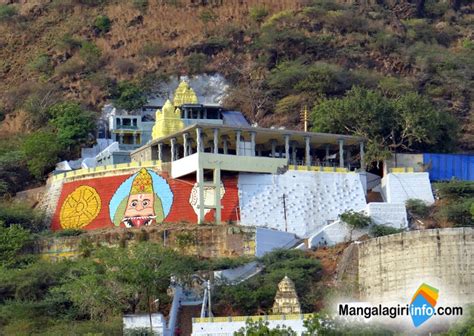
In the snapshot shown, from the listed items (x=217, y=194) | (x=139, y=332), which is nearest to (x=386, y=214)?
(x=217, y=194)

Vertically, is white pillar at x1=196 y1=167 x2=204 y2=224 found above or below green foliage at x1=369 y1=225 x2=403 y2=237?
above

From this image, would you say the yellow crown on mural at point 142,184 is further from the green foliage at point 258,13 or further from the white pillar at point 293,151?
the green foliage at point 258,13

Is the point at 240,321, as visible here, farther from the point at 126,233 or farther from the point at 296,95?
the point at 296,95

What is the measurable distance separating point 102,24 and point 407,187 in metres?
26.7

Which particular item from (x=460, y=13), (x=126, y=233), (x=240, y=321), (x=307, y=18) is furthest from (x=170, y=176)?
(x=460, y=13)

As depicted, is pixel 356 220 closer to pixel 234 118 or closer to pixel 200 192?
pixel 200 192

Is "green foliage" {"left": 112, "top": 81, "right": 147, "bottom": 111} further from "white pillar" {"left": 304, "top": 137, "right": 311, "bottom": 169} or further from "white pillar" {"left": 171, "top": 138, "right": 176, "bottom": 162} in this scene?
"white pillar" {"left": 304, "top": 137, "right": 311, "bottom": 169}

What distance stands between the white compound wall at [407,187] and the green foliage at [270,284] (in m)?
7.10

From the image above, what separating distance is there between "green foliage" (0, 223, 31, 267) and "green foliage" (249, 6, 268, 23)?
26100 mm

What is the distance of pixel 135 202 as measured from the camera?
71.8 m

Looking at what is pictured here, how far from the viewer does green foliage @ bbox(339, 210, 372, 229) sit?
68500mm

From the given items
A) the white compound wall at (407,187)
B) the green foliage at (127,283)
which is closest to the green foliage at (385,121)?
the white compound wall at (407,187)

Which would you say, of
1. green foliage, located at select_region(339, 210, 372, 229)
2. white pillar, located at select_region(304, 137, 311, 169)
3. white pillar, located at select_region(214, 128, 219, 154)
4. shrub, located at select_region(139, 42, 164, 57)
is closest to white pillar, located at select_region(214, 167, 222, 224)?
white pillar, located at select_region(214, 128, 219, 154)

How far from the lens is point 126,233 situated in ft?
227
